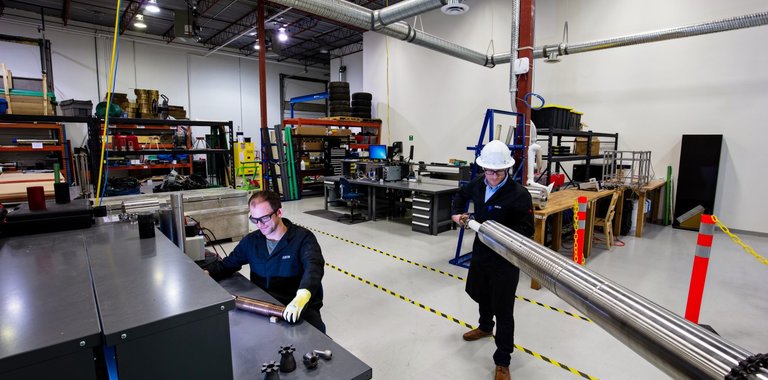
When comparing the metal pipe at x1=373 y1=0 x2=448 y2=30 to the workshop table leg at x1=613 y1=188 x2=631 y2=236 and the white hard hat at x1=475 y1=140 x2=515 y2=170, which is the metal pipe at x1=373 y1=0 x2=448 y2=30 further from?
the workshop table leg at x1=613 y1=188 x2=631 y2=236

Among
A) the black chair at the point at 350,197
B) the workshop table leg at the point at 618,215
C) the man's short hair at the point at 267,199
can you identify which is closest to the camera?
the man's short hair at the point at 267,199

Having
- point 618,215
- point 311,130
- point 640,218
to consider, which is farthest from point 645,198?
point 311,130

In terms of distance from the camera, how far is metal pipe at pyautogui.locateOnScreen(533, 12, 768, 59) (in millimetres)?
4812

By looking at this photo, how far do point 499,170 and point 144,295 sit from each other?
6.70ft

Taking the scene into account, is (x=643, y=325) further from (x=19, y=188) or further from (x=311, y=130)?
(x=311, y=130)

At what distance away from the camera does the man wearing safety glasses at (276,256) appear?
1.86 m

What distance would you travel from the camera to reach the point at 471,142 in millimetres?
8969

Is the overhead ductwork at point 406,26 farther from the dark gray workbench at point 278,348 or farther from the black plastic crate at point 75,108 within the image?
the dark gray workbench at point 278,348

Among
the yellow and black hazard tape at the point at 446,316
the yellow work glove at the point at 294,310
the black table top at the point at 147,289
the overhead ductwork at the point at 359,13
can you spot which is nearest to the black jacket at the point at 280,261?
the yellow work glove at the point at 294,310

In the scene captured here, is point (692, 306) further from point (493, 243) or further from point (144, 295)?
point (144, 295)

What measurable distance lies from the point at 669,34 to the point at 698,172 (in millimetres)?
2377

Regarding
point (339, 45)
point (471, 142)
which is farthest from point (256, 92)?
point (471, 142)

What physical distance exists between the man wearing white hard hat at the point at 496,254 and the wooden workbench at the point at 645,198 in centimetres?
410

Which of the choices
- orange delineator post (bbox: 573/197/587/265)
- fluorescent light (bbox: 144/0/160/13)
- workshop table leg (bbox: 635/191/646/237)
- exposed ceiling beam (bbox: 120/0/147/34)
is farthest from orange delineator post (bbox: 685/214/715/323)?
exposed ceiling beam (bbox: 120/0/147/34)
